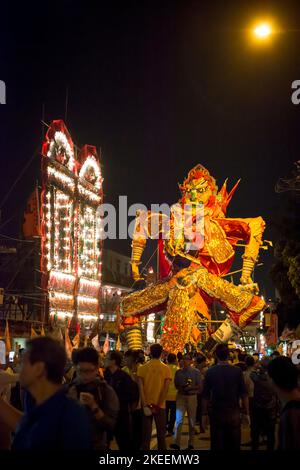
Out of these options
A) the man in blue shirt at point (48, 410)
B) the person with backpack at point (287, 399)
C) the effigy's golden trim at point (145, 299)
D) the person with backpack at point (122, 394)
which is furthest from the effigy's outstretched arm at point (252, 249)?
the man in blue shirt at point (48, 410)

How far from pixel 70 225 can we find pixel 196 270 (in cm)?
1458

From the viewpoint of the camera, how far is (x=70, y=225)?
1496 inches

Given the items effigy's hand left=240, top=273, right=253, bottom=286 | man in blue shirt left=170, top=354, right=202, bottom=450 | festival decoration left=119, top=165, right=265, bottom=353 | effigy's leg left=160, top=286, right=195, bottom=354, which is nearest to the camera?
man in blue shirt left=170, top=354, right=202, bottom=450

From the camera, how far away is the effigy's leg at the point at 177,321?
78.6ft

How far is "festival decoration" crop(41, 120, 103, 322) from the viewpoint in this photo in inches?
1364

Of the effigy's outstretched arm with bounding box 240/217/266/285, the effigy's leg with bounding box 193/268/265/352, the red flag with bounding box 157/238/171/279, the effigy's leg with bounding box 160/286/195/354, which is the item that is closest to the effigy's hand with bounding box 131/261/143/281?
the effigy's leg with bounding box 160/286/195/354

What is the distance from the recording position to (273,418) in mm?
10961

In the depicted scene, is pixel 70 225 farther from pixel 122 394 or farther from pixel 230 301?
pixel 122 394

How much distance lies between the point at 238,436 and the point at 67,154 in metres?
30.7

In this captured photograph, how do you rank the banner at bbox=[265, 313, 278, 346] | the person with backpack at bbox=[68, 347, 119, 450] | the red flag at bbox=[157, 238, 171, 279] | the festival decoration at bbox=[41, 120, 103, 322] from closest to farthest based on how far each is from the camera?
the person with backpack at bbox=[68, 347, 119, 450]
the banner at bbox=[265, 313, 278, 346]
the red flag at bbox=[157, 238, 171, 279]
the festival decoration at bbox=[41, 120, 103, 322]

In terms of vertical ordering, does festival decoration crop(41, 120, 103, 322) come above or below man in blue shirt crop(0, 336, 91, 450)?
above

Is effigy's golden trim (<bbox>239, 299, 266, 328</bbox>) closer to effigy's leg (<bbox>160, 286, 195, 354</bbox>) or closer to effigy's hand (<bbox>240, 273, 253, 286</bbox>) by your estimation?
effigy's hand (<bbox>240, 273, 253, 286</bbox>)
